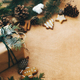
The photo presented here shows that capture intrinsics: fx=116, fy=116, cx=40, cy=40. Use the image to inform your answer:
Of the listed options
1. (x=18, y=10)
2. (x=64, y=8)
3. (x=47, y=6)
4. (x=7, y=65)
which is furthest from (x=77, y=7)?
(x=7, y=65)

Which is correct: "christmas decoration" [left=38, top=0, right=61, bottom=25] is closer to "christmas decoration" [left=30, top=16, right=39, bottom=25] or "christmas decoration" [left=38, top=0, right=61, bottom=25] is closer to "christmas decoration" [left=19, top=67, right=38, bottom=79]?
"christmas decoration" [left=30, top=16, right=39, bottom=25]

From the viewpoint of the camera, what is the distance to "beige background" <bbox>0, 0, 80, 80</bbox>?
0.77 m

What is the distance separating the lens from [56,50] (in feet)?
2.82

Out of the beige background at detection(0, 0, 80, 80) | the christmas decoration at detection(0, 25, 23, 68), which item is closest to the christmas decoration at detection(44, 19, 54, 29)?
the beige background at detection(0, 0, 80, 80)

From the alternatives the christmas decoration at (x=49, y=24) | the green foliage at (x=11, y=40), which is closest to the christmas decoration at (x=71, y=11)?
the christmas decoration at (x=49, y=24)

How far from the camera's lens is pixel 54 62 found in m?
0.81

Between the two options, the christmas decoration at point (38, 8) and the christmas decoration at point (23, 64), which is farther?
the christmas decoration at point (38, 8)

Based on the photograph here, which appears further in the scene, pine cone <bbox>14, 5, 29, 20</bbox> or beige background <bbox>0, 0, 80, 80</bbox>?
pine cone <bbox>14, 5, 29, 20</bbox>

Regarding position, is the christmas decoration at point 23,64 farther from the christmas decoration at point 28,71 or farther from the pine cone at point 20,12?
the pine cone at point 20,12

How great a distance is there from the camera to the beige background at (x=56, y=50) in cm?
77

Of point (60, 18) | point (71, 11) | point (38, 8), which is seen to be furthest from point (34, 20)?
point (71, 11)

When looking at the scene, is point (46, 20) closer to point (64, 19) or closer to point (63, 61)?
point (64, 19)

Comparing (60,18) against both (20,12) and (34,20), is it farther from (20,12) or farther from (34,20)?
(20,12)

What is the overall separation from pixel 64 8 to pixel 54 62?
1.63ft
